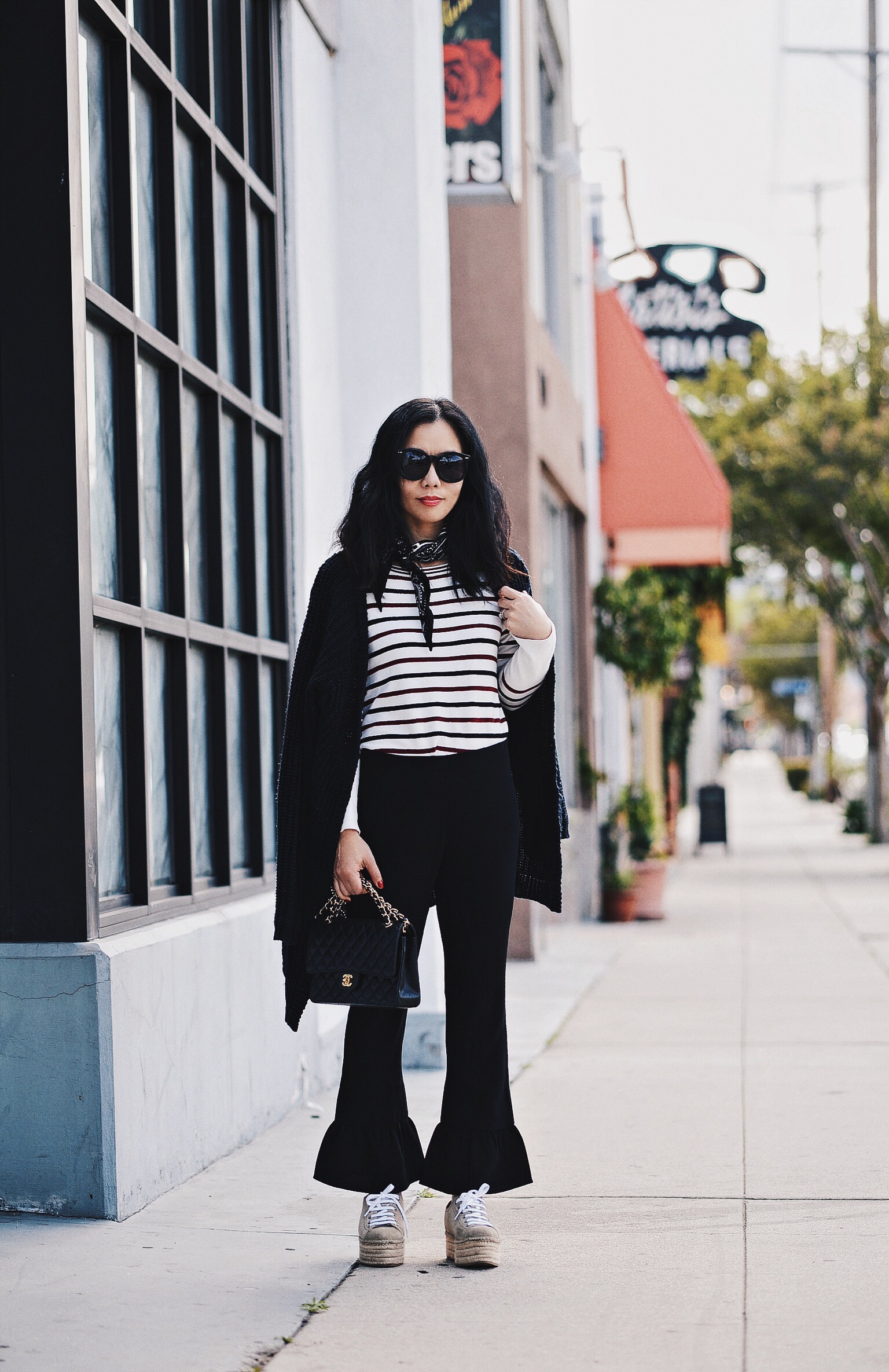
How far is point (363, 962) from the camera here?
3576mm

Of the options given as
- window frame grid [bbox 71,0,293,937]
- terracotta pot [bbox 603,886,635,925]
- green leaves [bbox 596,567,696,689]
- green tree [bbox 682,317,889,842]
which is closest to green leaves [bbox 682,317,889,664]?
green tree [bbox 682,317,889,842]

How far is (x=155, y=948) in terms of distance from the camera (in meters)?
4.38

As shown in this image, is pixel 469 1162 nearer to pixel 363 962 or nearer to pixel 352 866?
pixel 363 962

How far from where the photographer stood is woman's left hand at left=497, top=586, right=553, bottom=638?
3744mm

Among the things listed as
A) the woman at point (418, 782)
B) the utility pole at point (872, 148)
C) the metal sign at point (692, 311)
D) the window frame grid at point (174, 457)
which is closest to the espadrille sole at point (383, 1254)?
the woman at point (418, 782)

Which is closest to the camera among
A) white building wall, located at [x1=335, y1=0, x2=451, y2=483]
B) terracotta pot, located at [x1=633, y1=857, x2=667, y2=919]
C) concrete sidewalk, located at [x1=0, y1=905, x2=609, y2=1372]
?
concrete sidewalk, located at [x1=0, y1=905, x2=609, y2=1372]

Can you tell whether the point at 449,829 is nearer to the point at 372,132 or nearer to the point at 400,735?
the point at 400,735

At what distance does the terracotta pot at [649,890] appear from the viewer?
44.6 ft

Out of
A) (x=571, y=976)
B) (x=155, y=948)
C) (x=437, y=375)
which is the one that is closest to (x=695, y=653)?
(x=571, y=976)

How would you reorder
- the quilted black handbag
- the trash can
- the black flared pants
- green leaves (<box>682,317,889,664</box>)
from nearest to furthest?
the quilted black handbag → the black flared pants → green leaves (<box>682,317,889,664</box>) → the trash can

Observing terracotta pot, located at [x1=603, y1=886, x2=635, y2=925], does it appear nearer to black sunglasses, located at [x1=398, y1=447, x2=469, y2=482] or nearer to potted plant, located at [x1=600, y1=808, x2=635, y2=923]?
potted plant, located at [x1=600, y1=808, x2=635, y2=923]

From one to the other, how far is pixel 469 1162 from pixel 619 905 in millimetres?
9888

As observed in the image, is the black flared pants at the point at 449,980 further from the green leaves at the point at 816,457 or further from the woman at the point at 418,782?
the green leaves at the point at 816,457

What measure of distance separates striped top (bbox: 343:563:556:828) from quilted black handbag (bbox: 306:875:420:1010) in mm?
374
